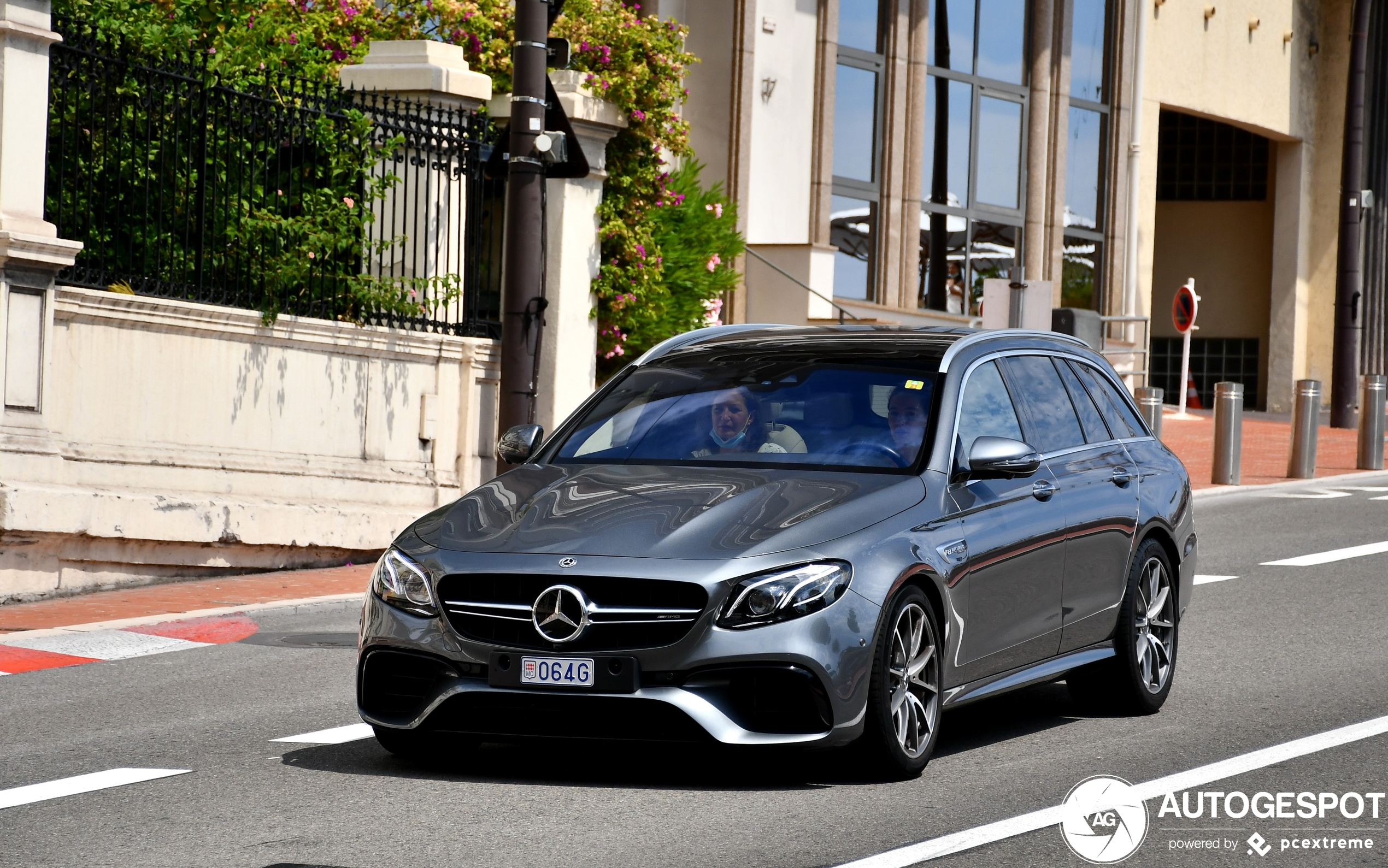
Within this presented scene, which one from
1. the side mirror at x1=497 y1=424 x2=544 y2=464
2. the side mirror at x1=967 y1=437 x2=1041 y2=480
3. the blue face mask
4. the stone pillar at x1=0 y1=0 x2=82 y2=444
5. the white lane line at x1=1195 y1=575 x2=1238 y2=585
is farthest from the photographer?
the white lane line at x1=1195 y1=575 x2=1238 y2=585

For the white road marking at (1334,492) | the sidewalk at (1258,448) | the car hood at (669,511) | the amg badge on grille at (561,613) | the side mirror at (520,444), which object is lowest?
the white road marking at (1334,492)

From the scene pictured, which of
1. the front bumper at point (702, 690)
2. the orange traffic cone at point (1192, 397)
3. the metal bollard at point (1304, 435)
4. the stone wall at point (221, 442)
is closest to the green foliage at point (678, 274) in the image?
the stone wall at point (221, 442)

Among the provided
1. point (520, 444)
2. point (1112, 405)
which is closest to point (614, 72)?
point (1112, 405)

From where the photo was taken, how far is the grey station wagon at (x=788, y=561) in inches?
251

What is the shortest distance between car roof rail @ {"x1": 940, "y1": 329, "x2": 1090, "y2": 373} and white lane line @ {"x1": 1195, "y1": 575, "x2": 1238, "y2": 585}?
471 cm

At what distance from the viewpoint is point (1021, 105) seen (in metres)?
31.0

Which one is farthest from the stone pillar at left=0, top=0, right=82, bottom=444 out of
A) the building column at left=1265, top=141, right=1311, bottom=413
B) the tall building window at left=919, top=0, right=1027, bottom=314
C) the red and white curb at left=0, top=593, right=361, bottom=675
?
the building column at left=1265, top=141, right=1311, bottom=413

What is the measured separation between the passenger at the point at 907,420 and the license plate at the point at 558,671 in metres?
1.63

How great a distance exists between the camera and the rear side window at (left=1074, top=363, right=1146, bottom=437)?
8961mm

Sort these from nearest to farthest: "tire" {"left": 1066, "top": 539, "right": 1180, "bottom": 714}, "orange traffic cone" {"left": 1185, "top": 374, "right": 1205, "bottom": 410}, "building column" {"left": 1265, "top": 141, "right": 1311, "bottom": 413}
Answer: "tire" {"left": 1066, "top": 539, "right": 1180, "bottom": 714} < "orange traffic cone" {"left": 1185, "top": 374, "right": 1205, "bottom": 410} < "building column" {"left": 1265, "top": 141, "right": 1311, "bottom": 413}

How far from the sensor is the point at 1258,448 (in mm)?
27297

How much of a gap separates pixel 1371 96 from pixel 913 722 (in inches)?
1449

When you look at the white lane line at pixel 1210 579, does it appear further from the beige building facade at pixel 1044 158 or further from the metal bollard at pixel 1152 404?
the beige building facade at pixel 1044 158

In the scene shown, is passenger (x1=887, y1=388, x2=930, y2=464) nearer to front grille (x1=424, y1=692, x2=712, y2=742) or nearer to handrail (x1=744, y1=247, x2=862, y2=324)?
front grille (x1=424, y1=692, x2=712, y2=742)
